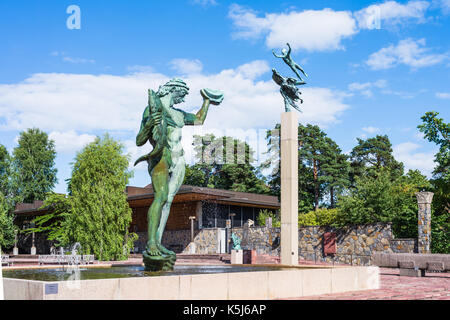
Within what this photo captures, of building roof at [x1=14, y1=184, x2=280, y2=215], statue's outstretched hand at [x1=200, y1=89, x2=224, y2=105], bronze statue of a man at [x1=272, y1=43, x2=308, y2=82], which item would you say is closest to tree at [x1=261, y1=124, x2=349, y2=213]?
building roof at [x1=14, y1=184, x2=280, y2=215]

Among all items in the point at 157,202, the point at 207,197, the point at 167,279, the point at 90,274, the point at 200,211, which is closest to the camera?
the point at 167,279

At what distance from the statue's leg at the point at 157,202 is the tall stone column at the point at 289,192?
9.50 metres

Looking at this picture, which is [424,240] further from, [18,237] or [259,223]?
[18,237]

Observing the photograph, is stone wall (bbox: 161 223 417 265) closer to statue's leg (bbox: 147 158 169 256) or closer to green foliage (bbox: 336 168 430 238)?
green foliage (bbox: 336 168 430 238)

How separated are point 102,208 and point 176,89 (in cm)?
1723

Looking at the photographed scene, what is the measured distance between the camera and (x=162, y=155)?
322 inches

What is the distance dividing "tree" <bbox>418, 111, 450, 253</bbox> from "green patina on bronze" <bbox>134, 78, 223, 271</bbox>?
15919 mm

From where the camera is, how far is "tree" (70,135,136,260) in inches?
953

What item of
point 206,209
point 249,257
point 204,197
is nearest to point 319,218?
point 206,209

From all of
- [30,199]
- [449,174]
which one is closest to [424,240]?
[449,174]

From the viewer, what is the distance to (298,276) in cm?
800

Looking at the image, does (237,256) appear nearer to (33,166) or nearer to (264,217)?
(264,217)

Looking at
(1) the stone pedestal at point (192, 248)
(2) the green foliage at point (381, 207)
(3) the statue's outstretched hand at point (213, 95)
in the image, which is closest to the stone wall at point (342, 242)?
(2) the green foliage at point (381, 207)
